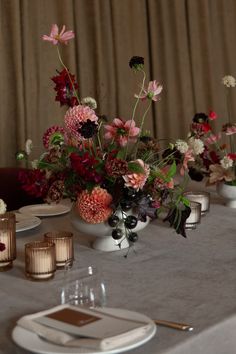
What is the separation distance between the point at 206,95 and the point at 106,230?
280 centimetres

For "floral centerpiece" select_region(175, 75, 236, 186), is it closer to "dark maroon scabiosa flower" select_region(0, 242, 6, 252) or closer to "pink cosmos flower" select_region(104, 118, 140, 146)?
"pink cosmos flower" select_region(104, 118, 140, 146)

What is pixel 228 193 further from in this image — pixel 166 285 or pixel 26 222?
pixel 166 285

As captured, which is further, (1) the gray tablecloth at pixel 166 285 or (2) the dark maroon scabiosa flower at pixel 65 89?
(2) the dark maroon scabiosa flower at pixel 65 89

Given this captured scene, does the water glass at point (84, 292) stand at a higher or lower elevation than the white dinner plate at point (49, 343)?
higher

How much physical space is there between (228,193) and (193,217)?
31 cm

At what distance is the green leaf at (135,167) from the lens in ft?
5.15

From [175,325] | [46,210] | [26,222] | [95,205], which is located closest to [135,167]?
[95,205]

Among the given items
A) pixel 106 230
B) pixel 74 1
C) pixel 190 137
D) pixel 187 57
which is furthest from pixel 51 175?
pixel 187 57

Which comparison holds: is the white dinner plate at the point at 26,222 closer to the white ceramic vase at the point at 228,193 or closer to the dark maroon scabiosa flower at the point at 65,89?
the dark maroon scabiosa flower at the point at 65,89

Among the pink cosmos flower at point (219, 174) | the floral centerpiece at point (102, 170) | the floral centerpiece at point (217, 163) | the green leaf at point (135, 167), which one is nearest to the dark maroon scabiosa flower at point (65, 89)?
the floral centerpiece at point (102, 170)

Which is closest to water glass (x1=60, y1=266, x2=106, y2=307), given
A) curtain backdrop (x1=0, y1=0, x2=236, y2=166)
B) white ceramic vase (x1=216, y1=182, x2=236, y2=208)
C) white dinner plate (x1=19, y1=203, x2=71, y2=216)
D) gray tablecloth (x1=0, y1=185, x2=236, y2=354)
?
gray tablecloth (x1=0, y1=185, x2=236, y2=354)

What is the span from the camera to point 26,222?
6.68ft

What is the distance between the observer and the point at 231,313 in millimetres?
1271

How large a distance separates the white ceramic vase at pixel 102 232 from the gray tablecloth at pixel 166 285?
0.10ft
